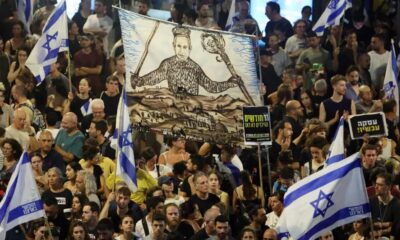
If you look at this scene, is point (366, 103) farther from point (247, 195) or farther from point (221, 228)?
point (221, 228)

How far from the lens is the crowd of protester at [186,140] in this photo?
24.7 meters

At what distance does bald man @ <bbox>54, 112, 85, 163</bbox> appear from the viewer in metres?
27.3

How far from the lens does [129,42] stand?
27625mm

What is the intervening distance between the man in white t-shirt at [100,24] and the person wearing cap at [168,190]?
7.54 metres

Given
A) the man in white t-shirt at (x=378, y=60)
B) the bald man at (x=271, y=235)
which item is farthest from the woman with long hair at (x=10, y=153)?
the man in white t-shirt at (x=378, y=60)

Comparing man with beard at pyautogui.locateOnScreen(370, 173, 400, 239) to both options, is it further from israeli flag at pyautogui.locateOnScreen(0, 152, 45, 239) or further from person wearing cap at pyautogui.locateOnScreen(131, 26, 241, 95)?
israeli flag at pyautogui.locateOnScreen(0, 152, 45, 239)

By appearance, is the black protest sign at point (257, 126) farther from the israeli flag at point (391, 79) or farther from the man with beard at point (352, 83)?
the israeli flag at point (391, 79)

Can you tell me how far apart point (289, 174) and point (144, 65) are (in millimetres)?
2841

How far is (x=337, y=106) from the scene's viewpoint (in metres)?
29.2

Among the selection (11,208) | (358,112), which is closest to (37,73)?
(358,112)

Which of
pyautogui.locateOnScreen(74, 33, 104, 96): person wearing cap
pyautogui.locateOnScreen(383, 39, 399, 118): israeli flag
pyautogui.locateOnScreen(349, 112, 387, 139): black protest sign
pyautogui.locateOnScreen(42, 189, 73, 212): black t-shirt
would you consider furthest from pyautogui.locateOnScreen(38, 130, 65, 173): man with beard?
pyautogui.locateOnScreen(383, 39, 399, 118): israeli flag

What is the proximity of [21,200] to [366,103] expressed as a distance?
777 cm

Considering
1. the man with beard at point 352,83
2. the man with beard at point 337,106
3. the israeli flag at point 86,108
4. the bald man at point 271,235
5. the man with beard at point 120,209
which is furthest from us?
the man with beard at point 352,83

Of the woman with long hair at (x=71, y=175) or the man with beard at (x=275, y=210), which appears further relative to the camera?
the woman with long hair at (x=71, y=175)
